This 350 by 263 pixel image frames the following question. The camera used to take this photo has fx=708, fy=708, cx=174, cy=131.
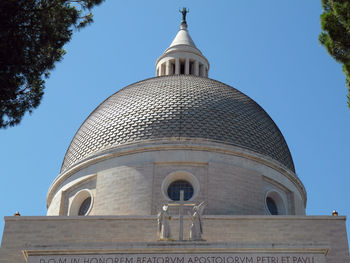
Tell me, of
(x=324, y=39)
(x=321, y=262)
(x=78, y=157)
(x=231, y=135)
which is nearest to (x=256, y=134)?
(x=231, y=135)

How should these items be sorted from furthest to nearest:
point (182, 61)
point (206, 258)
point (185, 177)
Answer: point (182, 61) < point (185, 177) < point (206, 258)

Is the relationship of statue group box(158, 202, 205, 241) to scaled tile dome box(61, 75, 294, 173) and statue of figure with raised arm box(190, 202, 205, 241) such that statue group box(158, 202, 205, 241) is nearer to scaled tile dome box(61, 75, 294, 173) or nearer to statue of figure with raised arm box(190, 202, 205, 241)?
statue of figure with raised arm box(190, 202, 205, 241)

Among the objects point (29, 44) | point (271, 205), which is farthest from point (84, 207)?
point (29, 44)

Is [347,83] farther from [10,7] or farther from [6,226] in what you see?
[6,226]

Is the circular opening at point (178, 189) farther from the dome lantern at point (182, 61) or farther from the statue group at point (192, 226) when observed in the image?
the dome lantern at point (182, 61)

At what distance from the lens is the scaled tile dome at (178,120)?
85.9 feet

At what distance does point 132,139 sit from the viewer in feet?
85.4

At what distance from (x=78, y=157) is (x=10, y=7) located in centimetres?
1422

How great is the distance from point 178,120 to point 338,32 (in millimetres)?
12687

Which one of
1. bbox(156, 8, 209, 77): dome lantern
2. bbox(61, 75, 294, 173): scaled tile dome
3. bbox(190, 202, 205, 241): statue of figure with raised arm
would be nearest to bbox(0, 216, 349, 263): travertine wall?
bbox(190, 202, 205, 241): statue of figure with raised arm

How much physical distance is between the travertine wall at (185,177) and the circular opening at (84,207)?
1.58ft

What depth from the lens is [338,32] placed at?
1422 cm

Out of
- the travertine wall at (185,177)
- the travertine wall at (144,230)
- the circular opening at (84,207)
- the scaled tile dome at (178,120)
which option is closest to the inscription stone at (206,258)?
the travertine wall at (144,230)

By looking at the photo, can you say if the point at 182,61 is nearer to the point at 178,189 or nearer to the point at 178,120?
the point at 178,120
